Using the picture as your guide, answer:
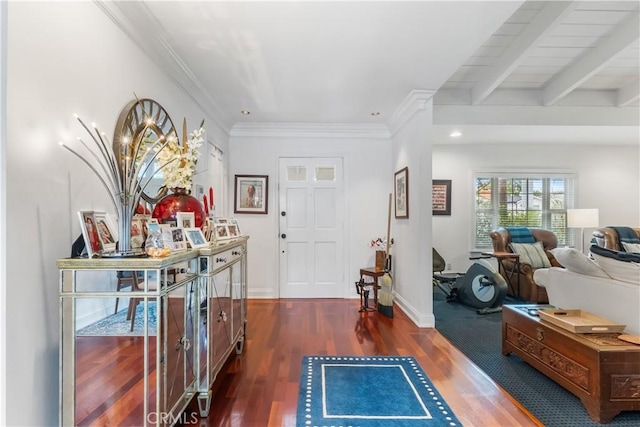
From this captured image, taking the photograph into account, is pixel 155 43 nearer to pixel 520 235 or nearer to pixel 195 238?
pixel 195 238

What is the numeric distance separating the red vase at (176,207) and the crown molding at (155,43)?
1.06m

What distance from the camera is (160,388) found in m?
1.39

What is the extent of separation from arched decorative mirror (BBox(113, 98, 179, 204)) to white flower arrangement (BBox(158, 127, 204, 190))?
50 mm

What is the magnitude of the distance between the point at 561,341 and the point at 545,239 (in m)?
3.37

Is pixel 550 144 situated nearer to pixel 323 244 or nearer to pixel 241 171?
pixel 323 244

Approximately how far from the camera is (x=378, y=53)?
2.56 metres

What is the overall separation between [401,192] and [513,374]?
2.30m

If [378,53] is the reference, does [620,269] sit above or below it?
Result: below

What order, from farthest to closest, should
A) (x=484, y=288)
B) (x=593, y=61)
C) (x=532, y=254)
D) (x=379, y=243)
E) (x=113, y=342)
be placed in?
(x=532, y=254)
(x=379, y=243)
(x=484, y=288)
(x=593, y=61)
(x=113, y=342)

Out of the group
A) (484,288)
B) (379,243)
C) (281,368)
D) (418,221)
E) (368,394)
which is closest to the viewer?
(368,394)

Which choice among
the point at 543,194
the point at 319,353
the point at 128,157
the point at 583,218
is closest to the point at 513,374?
the point at 319,353

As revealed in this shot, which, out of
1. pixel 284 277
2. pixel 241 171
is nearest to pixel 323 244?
pixel 284 277

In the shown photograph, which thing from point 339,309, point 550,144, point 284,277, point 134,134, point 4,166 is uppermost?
point 550,144

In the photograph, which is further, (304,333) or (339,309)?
(339,309)
